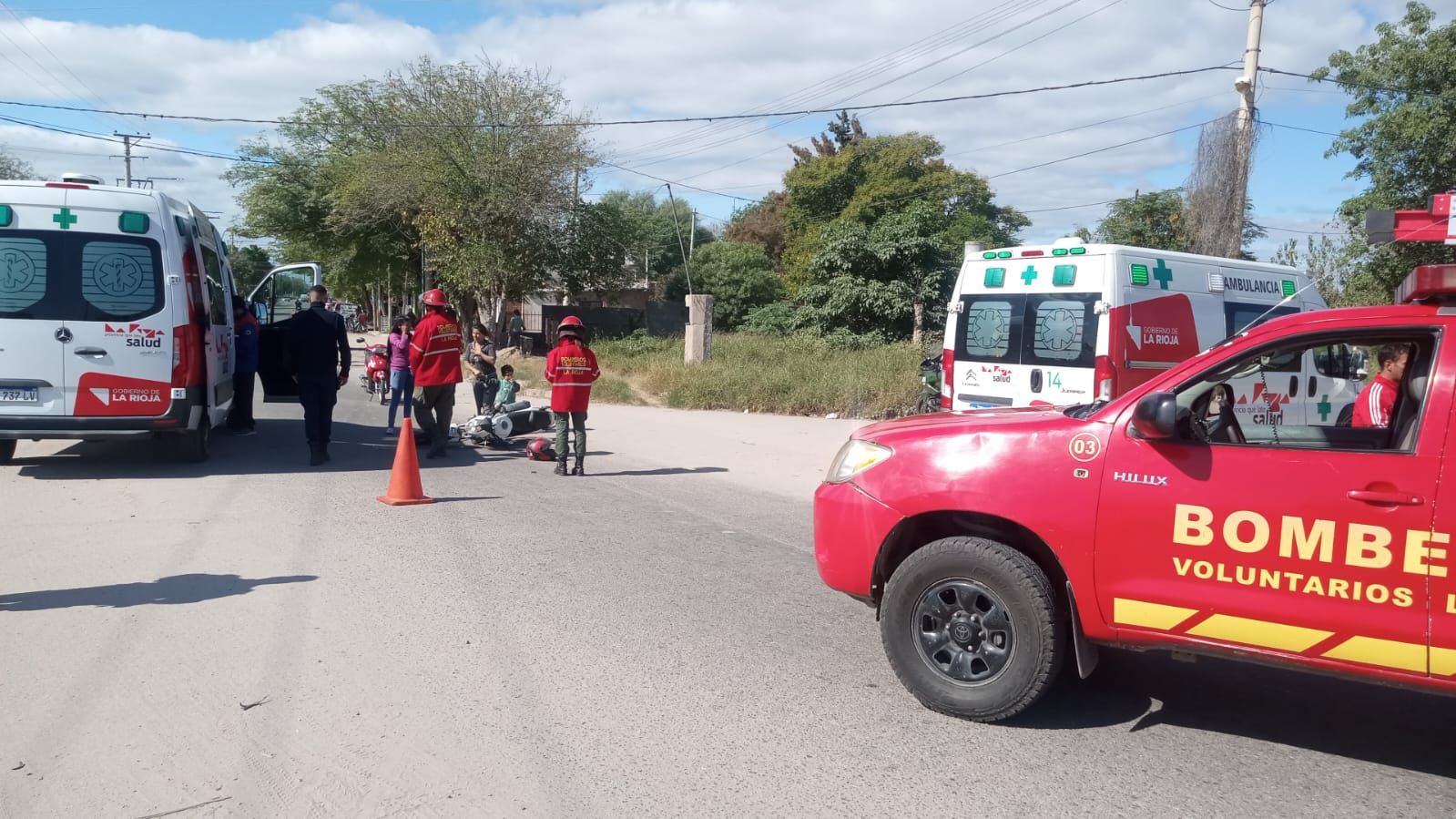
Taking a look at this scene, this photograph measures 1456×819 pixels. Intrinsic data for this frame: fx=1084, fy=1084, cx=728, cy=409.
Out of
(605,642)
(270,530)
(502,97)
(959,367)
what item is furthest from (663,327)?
(605,642)

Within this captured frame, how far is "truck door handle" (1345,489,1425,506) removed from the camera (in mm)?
3883

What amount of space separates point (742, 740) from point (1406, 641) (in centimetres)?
249

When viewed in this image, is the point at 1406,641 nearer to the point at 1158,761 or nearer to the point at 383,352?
the point at 1158,761

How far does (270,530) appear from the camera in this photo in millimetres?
8188

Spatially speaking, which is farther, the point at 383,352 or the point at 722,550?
the point at 383,352

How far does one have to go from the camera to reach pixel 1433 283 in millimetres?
4145

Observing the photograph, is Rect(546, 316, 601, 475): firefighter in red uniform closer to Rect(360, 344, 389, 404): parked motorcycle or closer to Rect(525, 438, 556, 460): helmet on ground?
Rect(525, 438, 556, 460): helmet on ground

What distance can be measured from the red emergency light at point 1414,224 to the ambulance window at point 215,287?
1086cm

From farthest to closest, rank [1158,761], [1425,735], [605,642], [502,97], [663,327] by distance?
[663,327], [502,97], [605,642], [1425,735], [1158,761]

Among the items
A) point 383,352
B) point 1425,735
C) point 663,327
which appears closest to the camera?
point 1425,735

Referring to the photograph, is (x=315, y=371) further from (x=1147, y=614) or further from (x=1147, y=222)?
(x=1147, y=222)

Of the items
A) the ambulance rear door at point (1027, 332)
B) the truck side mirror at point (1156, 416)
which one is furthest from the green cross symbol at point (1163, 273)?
the truck side mirror at point (1156, 416)

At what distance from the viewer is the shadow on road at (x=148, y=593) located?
20.1 feet

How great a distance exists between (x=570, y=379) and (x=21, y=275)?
5.01 metres
